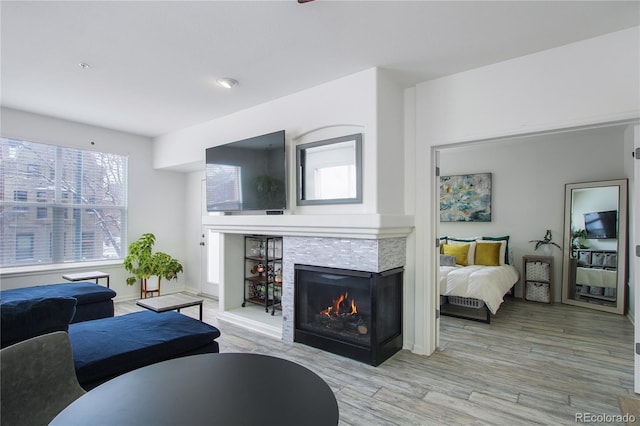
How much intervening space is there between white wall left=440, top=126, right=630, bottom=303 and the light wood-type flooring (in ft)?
5.62

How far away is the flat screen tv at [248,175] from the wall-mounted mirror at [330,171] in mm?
222

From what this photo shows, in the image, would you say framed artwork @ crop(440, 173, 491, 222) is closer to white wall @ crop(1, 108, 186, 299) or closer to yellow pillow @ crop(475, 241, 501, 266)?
yellow pillow @ crop(475, 241, 501, 266)

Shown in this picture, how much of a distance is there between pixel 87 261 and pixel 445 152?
6.41 m

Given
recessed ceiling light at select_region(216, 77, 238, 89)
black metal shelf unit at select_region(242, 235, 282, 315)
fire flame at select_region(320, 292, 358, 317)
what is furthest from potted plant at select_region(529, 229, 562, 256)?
recessed ceiling light at select_region(216, 77, 238, 89)

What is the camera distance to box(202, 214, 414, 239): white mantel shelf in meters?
2.79

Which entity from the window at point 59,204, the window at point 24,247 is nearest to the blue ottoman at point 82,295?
the window at point 24,247

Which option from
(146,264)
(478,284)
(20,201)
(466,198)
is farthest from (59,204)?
(466,198)

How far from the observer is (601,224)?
4730 mm

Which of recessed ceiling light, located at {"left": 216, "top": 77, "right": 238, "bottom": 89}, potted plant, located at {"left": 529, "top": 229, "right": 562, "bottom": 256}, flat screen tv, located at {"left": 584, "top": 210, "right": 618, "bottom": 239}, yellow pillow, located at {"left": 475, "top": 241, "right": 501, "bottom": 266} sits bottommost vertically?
yellow pillow, located at {"left": 475, "top": 241, "right": 501, "bottom": 266}

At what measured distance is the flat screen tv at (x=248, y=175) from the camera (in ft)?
11.6

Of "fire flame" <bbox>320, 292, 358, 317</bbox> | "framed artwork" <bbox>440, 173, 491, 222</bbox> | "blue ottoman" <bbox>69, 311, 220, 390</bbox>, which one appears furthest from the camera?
"framed artwork" <bbox>440, 173, 491, 222</bbox>

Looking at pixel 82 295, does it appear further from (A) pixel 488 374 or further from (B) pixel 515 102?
(B) pixel 515 102

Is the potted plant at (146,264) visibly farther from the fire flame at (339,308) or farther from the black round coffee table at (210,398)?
the black round coffee table at (210,398)

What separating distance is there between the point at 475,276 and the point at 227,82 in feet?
12.5
